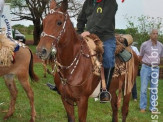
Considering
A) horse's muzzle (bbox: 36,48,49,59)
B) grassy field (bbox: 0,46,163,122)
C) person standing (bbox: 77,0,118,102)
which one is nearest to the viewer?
horse's muzzle (bbox: 36,48,49,59)

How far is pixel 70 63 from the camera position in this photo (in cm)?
463

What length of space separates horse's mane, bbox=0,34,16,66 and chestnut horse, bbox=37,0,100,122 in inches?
72.1

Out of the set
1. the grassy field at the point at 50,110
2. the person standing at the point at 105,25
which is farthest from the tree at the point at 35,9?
the person standing at the point at 105,25

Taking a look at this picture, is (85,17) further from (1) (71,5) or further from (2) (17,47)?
(1) (71,5)

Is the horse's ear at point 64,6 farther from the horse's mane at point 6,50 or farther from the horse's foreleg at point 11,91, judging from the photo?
the horse's foreleg at point 11,91

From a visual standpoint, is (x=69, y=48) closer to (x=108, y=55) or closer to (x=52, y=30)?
(x=52, y=30)

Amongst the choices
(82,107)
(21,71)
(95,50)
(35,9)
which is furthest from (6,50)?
(35,9)

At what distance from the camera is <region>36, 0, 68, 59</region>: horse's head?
399 cm

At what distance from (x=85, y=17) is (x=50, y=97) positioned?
395 centimetres

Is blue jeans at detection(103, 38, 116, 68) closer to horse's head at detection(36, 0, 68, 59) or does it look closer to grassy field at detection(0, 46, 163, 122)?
horse's head at detection(36, 0, 68, 59)

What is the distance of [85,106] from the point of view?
4.59 m

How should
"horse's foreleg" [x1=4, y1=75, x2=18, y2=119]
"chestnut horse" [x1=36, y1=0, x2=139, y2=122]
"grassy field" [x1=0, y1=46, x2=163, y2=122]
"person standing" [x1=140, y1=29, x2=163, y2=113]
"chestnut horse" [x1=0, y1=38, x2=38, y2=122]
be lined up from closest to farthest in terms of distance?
"chestnut horse" [x1=36, y1=0, x2=139, y2=122] → "chestnut horse" [x1=0, y1=38, x2=38, y2=122] → "horse's foreleg" [x1=4, y1=75, x2=18, y2=119] → "grassy field" [x1=0, y1=46, x2=163, y2=122] → "person standing" [x1=140, y1=29, x2=163, y2=113]

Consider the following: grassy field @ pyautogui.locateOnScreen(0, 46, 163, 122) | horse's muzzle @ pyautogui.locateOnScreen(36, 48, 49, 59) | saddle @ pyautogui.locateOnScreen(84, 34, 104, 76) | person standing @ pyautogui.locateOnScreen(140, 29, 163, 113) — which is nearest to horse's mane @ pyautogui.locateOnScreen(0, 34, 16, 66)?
grassy field @ pyautogui.locateOnScreen(0, 46, 163, 122)

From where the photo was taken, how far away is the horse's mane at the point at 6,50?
6207mm
